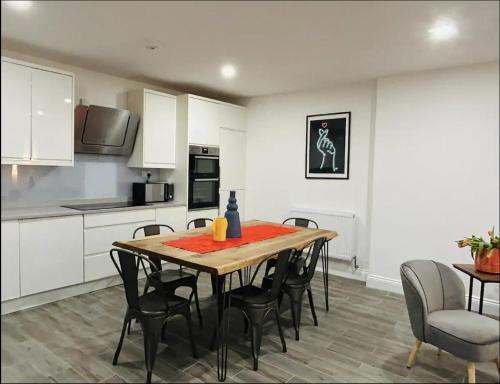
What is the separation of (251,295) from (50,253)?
1.94 metres

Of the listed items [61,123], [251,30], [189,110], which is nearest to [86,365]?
[61,123]

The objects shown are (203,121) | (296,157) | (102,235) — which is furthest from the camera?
(296,157)

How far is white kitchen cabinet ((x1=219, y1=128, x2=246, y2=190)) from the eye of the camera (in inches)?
186

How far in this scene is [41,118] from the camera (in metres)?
3.13

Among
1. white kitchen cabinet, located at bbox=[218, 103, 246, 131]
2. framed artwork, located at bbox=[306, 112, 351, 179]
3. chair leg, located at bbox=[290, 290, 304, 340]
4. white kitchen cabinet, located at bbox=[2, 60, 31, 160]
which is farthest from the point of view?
white kitchen cabinet, located at bbox=[218, 103, 246, 131]

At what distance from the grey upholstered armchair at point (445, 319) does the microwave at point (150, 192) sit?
2.86 metres

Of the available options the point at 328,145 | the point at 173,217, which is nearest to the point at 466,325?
the point at 328,145

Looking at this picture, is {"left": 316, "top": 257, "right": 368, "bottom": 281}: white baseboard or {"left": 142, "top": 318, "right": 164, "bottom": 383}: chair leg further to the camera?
{"left": 316, "top": 257, "right": 368, "bottom": 281}: white baseboard

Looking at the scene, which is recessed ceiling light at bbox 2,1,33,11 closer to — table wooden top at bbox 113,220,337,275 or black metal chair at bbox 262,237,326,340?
table wooden top at bbox 113,220,337,275

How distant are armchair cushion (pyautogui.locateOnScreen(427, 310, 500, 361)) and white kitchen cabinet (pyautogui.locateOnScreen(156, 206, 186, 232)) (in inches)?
113

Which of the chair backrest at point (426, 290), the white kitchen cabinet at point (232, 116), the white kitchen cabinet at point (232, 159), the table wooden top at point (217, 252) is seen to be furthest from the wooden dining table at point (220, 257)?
the white kitchen cabinet at point (232, 116)

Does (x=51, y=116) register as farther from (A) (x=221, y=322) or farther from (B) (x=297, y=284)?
(B) (x=297, y=284)

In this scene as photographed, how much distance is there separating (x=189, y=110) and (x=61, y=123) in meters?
1.46

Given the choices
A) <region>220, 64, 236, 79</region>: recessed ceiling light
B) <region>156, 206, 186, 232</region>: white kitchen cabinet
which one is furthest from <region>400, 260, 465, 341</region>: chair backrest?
<region>156, 206, 186, 232</region>: white kitchen cabinet
